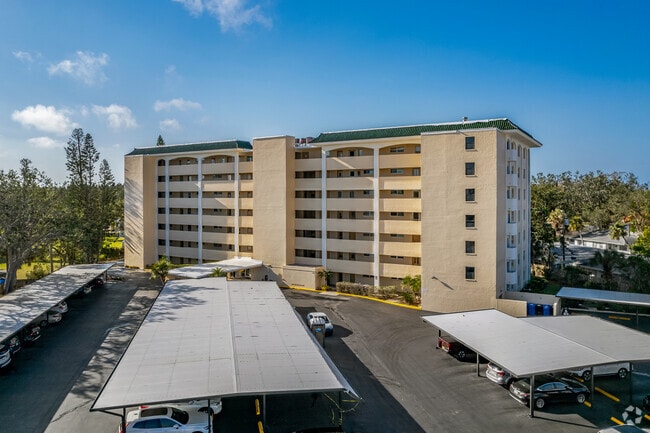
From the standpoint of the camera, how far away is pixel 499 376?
68.8ft

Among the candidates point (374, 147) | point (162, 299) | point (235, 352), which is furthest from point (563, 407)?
point (374, 147)

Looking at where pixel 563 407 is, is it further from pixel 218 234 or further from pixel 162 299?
pixel 218 234

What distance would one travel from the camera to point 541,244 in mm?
50094

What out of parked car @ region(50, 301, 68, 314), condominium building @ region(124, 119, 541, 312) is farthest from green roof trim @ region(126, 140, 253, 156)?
parked car @ region(50, 301, 68, 314)

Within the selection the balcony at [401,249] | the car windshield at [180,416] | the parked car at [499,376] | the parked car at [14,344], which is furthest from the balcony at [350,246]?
the car windshield at [180,416]

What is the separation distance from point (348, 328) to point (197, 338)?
42.2ft

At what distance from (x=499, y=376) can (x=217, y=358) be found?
46.1 ft

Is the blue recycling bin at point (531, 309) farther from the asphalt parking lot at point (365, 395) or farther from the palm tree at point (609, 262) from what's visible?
the palm tree at point (609, 262)

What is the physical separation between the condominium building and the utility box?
449 inches

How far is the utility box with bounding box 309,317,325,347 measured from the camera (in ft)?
86.2

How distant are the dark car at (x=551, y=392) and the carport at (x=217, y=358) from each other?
892 cm

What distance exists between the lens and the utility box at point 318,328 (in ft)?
86.2

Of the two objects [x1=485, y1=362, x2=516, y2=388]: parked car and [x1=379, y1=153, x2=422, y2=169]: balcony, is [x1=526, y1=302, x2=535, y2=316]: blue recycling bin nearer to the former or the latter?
[x1=485, y1=362, x2=516, y2=388]: parked car

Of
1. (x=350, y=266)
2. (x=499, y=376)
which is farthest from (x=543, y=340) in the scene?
(x=350, y=266)
